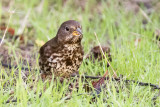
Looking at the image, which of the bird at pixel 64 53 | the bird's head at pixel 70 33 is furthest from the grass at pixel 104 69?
the bird's head at pixel 70 33

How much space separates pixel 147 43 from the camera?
5348 millimetres

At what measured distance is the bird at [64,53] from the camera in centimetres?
434

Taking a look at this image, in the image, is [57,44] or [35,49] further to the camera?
[35,49]

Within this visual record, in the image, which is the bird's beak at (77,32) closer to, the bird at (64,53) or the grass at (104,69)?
the bird at (64,53)

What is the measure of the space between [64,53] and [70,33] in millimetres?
278

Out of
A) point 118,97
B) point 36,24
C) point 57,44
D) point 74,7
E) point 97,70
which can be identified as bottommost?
point 118,97

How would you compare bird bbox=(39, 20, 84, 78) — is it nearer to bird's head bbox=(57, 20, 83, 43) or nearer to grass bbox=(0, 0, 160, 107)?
bird's head bbox=(57, 20, 83, 43)

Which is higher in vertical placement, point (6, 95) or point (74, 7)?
point (74, 7)

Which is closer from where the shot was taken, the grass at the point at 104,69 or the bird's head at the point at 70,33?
the grass at the point at 104,69

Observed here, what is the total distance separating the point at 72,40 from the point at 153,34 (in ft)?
7.73

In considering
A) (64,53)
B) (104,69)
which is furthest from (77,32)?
(104,69)

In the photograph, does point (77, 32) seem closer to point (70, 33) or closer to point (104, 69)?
point (70, 33)

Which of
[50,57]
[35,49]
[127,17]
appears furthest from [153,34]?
[50,57]

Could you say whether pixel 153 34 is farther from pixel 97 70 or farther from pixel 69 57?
pixel 69 57
